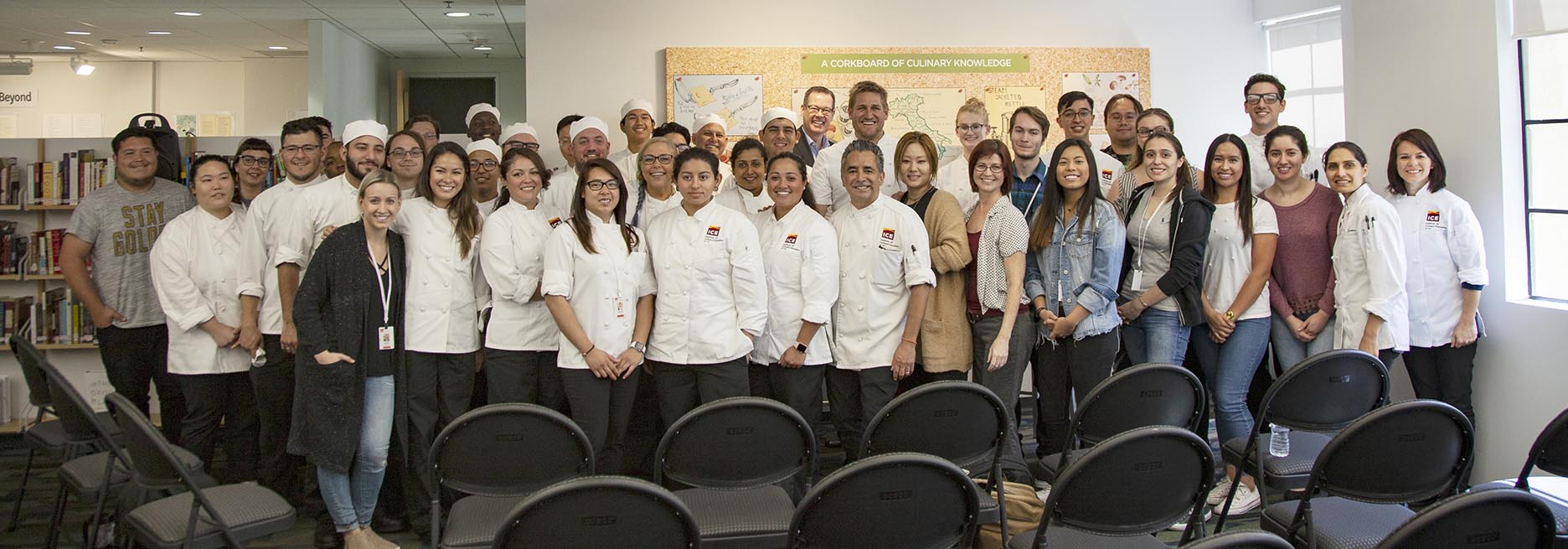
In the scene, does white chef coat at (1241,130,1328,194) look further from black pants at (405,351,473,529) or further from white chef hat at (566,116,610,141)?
black pants at (405,351,473,529)

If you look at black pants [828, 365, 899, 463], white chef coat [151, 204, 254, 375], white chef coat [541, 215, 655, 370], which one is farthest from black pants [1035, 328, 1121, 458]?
white chef coat [151, 204, 254, 375]

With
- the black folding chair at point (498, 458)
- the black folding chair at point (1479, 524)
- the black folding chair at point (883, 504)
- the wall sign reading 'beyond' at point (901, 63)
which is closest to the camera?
the black folding chair at point (1479, 524)

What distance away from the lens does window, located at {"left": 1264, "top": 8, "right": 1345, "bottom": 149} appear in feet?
21.0

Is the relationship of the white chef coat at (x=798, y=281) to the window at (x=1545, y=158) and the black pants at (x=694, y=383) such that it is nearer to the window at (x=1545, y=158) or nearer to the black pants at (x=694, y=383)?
the black pants at (x=694, y=383)

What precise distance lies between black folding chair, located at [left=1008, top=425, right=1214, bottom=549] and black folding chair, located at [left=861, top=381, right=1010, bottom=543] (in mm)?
423

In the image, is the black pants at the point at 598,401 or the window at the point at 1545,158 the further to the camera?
the window at the point at 1545,158

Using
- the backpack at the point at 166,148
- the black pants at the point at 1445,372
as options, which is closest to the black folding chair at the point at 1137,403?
the black pants at the point at 1445,372

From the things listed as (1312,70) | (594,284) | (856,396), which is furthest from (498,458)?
(1312,70)

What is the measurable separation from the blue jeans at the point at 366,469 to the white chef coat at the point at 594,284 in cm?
63

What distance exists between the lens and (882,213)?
3777 millimetres

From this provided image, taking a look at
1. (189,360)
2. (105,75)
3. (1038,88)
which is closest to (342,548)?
(189,360)

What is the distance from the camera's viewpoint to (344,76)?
33.4ft

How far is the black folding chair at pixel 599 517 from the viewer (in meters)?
1.93

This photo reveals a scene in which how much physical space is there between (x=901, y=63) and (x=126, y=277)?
4.60 m
